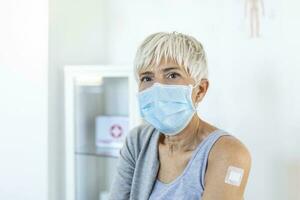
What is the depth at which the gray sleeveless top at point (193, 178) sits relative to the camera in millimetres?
1174

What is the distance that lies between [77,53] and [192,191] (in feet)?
3.17

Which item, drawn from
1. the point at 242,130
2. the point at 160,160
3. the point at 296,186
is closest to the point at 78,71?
the point at 160,160

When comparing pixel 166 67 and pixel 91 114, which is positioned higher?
pixel 166 67

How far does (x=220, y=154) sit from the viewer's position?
3.77 ft

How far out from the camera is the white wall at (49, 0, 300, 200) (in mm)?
1451

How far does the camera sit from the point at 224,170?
112 centimetres

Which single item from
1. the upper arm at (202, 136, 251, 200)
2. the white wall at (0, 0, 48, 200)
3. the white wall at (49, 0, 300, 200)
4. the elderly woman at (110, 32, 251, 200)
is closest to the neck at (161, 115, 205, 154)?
the elderly woman at (110, 32, 251, 200)

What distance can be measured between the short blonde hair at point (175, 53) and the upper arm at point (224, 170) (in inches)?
9.0

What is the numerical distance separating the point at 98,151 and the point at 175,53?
857 mm

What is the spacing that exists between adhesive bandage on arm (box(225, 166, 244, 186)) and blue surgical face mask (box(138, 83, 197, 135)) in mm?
199

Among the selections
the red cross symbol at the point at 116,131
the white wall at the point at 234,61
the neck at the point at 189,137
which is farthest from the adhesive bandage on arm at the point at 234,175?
the red cross symbol at the point at 116,131

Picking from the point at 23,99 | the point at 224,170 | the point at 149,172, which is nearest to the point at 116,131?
the point at 23,99

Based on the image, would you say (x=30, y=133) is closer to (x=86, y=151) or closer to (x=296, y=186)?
(x=86, y=151)

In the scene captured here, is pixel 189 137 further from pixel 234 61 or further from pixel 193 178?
pixel 234 61
